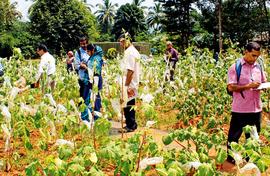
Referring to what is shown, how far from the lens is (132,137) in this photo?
3.64 metres

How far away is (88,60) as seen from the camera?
6.92 meters

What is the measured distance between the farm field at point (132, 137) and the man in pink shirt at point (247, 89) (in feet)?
0.91

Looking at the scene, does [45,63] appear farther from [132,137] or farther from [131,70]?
[132,137]

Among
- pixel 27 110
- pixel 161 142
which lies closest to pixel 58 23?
pixel 161 142

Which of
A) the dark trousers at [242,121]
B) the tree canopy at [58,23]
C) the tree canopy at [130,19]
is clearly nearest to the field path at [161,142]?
the dark trousers at [242,121]

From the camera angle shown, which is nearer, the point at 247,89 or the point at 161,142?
the point at 247,89

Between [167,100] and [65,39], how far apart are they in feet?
99.2

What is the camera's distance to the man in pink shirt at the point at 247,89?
15.9 feet

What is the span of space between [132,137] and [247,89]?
5.85ft

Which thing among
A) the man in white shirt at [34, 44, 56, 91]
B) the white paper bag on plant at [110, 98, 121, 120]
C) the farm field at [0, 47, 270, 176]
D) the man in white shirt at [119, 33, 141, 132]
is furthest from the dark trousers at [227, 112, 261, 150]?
the man in white shirt at [34, 44, 56, 91]

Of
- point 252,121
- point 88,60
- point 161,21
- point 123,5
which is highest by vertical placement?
point 123,5

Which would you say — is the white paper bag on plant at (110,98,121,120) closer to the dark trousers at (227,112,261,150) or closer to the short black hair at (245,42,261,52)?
the dark trousers at (227,112,261,150)

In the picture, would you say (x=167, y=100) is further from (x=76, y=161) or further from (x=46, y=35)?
(x=46, y=35)

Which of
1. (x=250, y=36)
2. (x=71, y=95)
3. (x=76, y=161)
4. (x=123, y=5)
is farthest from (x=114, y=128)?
(x=123, y=5)
